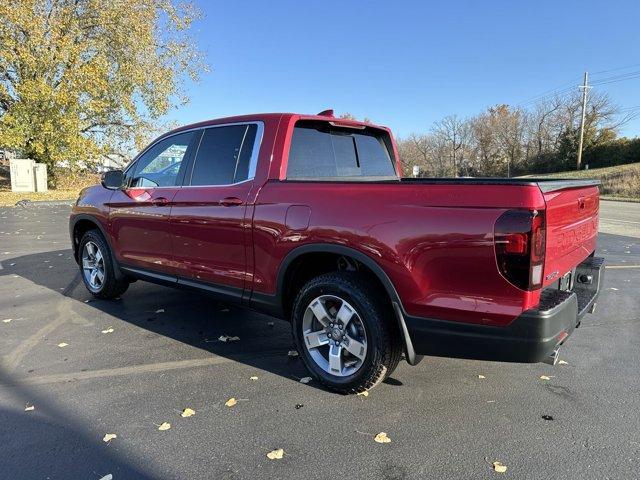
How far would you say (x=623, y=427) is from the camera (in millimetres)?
2869

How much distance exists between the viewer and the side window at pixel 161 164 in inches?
174

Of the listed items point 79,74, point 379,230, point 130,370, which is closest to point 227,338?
point 130,370

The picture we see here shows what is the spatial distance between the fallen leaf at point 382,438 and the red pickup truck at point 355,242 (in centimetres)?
40

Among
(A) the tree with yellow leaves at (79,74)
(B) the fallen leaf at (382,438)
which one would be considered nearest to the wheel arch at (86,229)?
(B) the fallen leaf at (382,438)

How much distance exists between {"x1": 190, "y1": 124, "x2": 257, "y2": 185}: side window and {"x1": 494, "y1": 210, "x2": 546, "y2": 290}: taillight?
200 cm

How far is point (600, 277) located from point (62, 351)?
4.40m

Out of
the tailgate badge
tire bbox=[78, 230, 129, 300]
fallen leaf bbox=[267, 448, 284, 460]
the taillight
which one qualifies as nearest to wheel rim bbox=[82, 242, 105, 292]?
tire bbox=[78, 230, 129, 300]

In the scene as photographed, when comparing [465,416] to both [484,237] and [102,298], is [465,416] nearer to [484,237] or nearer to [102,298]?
[484,237]

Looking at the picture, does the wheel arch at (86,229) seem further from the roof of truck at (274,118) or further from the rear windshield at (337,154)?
the rear windshield at (337,154)

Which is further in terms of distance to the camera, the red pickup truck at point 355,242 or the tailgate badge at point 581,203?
the tailgate badge at point 581,203

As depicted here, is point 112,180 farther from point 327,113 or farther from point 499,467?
point 499,467

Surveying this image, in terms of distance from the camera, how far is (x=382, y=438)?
9.09 feet

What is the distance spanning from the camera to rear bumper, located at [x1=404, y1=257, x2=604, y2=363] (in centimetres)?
252

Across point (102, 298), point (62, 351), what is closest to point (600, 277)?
point (62, 351)
